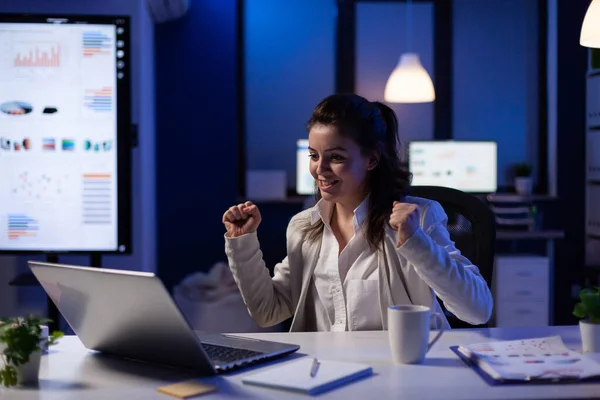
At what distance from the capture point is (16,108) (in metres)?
2.70

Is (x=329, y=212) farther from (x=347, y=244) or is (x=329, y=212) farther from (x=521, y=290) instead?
(x=521, y=290)

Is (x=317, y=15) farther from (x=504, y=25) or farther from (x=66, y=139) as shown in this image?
(x=66, y=139)

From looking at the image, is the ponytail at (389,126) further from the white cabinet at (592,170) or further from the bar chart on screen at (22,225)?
the white cabinet at (592,170)

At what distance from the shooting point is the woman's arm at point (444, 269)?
167 cm

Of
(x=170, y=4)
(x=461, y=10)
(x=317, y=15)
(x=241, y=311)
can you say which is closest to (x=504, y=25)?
(x=461, y=10)

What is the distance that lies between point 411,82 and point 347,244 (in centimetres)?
326

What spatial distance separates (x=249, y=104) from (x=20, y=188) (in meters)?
3.02

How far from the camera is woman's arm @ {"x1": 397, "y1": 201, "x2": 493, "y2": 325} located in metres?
1.67

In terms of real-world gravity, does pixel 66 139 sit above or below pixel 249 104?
below

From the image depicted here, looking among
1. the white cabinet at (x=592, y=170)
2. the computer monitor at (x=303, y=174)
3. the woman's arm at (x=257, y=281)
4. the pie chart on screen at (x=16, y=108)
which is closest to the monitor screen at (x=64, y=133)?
the pie chart on screen at (x=16, y=108)

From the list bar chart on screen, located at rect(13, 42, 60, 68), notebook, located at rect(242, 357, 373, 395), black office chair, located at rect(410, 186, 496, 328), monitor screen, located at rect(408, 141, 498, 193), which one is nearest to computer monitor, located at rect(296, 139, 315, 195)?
monitor screen, located at rect(408, 141, 498, 193)

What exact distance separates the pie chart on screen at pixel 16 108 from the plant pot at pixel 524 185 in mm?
3796

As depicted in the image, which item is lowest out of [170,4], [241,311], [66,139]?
[241,311]

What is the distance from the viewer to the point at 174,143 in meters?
5.45
